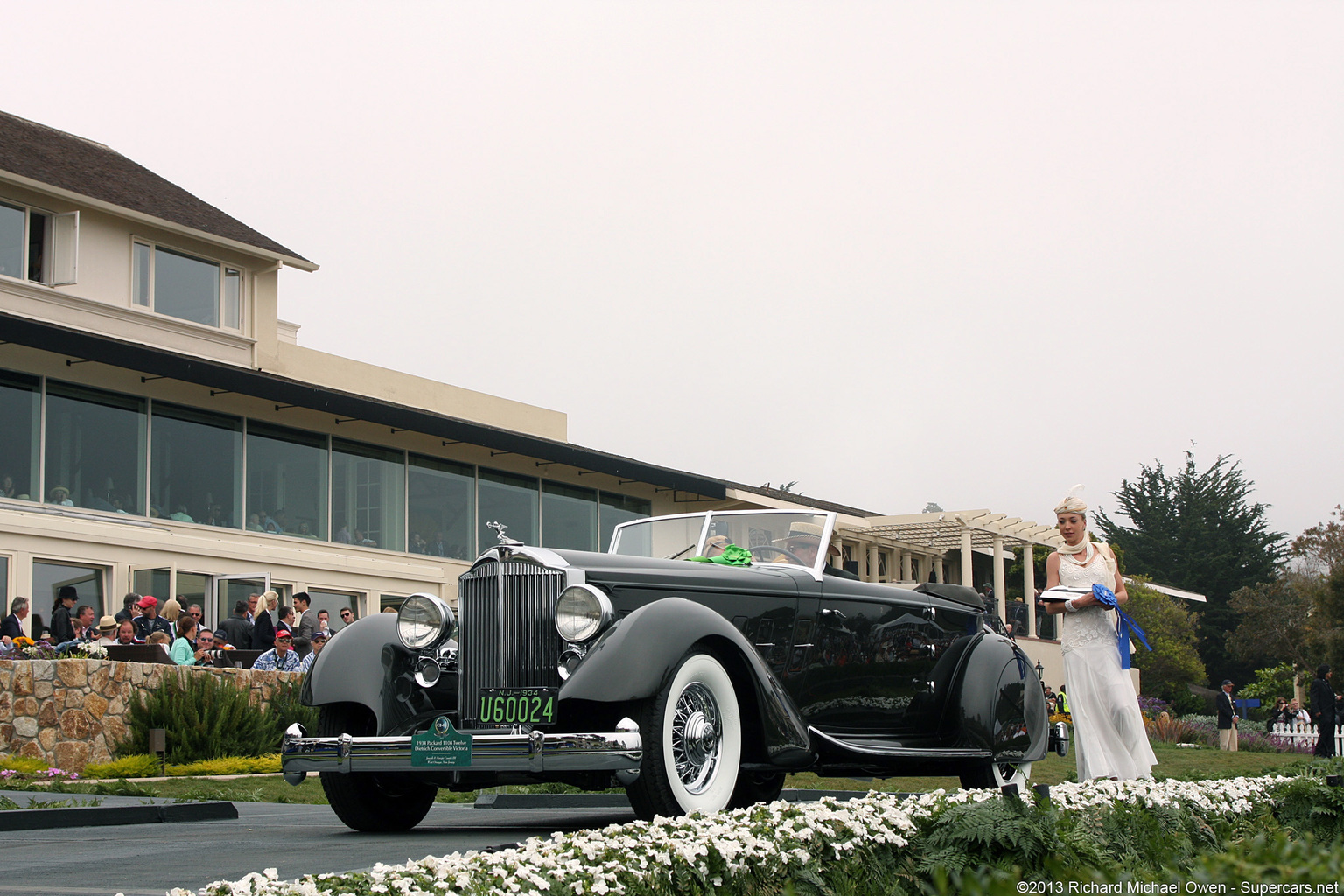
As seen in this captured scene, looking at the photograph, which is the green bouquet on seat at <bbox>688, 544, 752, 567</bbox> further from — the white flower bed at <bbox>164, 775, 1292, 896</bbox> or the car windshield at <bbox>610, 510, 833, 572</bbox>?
the white flower bed at <bbox>164, 775, 1292, 896</bbox>

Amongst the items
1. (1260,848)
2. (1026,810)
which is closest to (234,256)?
(1026,810)

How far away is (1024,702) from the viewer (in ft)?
28.6

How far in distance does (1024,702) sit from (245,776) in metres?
7.41

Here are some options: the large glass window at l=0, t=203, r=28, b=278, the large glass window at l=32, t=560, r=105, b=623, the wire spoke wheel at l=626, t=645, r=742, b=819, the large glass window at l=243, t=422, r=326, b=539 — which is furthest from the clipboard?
the large glass window at l=0, t=203, r=28, b=278

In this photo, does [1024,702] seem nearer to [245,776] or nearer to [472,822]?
[472,822]

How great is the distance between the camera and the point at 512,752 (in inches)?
234

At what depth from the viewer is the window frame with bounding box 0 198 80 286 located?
70.4 ft

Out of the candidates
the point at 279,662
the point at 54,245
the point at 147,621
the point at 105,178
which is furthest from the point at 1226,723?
the point at 105,178

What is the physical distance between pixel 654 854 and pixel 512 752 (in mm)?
1953

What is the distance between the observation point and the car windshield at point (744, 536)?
8219mm

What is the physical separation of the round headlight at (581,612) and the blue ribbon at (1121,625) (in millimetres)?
3873

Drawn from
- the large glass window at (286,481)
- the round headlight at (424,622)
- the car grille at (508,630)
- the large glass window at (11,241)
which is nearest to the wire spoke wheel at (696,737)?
the car grille at (508,630)

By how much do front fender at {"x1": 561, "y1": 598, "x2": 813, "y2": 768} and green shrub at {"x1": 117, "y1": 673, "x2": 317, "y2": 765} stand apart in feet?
24.6

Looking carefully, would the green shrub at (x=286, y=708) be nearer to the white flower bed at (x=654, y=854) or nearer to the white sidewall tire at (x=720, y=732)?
the white sidewall tire at (x=720, y=732)
